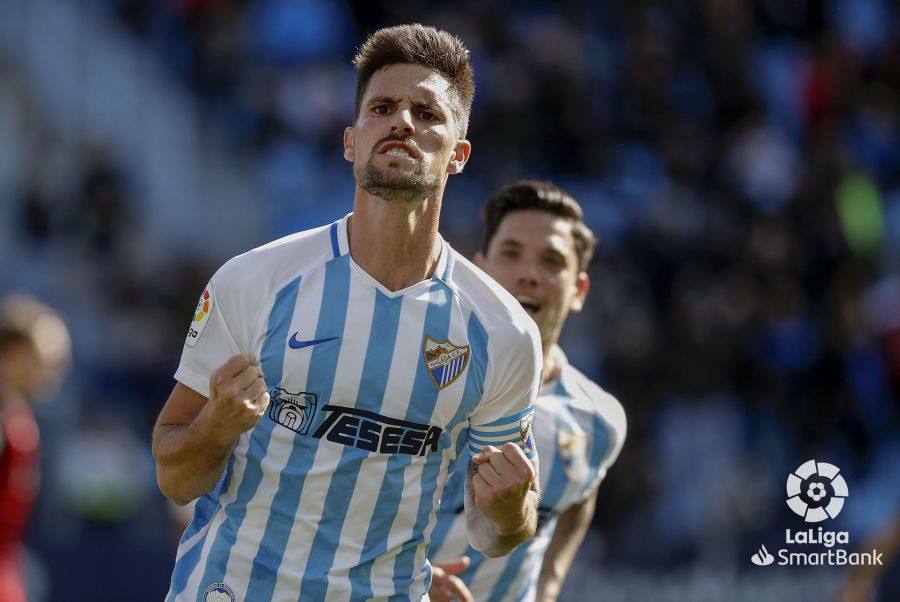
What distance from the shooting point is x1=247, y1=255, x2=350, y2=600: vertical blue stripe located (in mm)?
3854

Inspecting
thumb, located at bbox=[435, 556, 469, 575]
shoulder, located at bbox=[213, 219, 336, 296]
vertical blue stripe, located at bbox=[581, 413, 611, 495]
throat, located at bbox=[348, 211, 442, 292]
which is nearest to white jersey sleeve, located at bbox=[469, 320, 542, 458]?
throat, located at bbox=[348, 211, 442, 292]

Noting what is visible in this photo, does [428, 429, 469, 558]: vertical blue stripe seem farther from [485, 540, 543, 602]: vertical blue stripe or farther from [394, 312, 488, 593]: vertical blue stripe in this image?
[394, 312, 488, 593]: vertical blue stripe

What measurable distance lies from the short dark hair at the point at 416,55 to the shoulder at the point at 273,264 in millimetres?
455

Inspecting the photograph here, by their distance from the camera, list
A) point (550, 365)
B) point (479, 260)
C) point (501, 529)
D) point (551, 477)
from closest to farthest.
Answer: point (501, 529)
point (551, 477)
point (550, 365)
point (479, 260)

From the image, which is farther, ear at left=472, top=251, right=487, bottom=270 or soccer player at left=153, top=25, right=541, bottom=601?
ear at left=472, top=251, right=487, bottom=270

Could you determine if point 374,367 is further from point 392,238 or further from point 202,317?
point 202,317

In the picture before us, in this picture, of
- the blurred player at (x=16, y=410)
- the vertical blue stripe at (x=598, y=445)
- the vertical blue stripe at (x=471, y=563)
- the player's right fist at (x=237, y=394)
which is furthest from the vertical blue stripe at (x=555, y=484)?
the blurred player at (x=16, y=410)

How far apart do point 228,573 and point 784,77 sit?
429 inches

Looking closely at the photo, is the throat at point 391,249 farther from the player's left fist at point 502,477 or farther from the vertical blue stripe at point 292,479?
the player's left fist at point 502,477

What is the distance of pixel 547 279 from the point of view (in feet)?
18.2

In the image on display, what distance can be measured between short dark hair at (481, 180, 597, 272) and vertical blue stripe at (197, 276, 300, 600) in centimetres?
206

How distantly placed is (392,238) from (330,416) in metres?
0.60

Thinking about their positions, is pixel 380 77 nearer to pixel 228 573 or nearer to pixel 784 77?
pixel 228 573

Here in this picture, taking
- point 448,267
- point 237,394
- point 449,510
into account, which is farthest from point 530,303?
point 237,394
